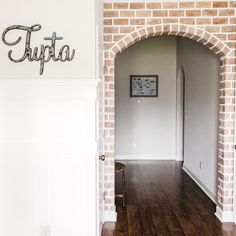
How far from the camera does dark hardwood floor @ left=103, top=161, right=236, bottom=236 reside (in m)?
3.22

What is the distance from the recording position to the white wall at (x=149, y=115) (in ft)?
22.3

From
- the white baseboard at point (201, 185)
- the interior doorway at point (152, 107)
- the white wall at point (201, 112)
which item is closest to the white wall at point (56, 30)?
the white wall at point (201, 112)

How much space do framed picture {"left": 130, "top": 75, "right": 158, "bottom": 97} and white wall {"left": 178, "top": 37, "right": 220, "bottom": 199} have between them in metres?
0.94

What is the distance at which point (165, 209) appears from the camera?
3803 mm

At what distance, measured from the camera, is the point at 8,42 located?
2.46 meters

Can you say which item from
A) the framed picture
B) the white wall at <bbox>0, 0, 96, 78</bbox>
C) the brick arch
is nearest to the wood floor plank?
the white wall at <bbox>0, 0, 96, 78</bbox>

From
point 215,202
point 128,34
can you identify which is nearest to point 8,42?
point 128,34

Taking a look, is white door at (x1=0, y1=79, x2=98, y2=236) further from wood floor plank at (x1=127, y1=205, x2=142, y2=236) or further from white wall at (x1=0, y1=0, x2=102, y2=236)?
wood floor plank at (x1=127, y1=205, x2=142, y2=236)

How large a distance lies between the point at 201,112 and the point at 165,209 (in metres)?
1.72

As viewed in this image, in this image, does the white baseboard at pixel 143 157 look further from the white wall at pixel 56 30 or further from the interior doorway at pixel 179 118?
the white wall at pixel 56 30

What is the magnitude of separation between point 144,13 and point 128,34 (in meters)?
0.29

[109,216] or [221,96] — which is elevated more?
[221,96]

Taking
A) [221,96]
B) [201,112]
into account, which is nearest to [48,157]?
[221,96]

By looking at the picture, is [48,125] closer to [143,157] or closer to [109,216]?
[109,216]
